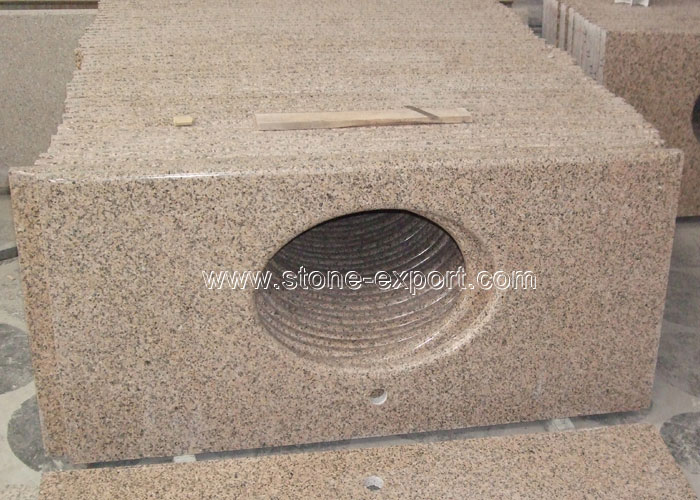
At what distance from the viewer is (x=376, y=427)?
2709mm

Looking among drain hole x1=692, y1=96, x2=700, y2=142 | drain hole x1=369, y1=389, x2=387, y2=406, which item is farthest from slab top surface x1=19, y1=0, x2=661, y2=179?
drain hole x1=692, y1=96, x2=700, y2=142

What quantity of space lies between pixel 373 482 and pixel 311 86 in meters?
1.24

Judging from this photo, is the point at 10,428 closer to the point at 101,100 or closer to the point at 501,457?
the point at 101,100

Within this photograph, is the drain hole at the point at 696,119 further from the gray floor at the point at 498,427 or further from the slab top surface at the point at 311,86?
the slab top surface at the point at 311,86

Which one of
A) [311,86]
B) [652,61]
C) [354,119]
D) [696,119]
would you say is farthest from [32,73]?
[696,119]

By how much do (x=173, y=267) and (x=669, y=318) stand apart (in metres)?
1.98

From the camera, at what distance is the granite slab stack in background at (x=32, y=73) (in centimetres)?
423

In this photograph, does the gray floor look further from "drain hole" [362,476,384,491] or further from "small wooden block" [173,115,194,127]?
"small wooden block" [173,115,194,127]

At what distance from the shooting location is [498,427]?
111 inches

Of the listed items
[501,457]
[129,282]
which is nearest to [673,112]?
[501,457]

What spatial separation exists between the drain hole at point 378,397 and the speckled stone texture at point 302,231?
0.02m

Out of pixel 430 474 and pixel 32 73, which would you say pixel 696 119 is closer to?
pixel 430 474

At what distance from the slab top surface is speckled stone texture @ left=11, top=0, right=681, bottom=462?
0.04ft

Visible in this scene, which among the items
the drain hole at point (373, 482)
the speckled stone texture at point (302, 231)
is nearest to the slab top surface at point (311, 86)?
the speckled stone texture at point (302, 231)
